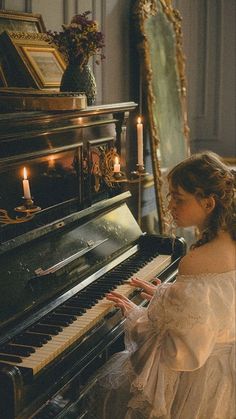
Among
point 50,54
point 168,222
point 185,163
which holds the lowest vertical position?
point 168,222

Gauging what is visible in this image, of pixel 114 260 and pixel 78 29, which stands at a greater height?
pixel 78 29

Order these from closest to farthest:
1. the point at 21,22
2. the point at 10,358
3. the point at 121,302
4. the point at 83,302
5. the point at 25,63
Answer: the point at 10,358 < the point at 121,302 < the point at 83,302 < the point at 25,63 < the point at 21,22

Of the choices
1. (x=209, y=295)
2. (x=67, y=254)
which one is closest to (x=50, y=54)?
(x=67, y=254)

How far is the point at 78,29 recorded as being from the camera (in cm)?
267

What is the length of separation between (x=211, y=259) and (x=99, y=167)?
111 centimetres

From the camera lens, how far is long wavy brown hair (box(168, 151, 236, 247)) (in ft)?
6.60

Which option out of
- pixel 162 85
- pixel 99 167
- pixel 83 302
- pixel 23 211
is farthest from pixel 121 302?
pixel 162 85

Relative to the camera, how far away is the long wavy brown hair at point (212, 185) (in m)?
2.01

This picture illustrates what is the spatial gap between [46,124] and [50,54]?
0.76 m

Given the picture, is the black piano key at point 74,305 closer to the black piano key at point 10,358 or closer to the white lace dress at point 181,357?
the white lace dress at point 181,357

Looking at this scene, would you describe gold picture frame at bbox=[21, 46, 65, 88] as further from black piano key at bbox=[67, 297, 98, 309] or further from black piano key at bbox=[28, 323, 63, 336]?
black piano key at bbox=[28, 323, 63, 336]

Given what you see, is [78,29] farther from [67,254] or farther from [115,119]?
[67,254]

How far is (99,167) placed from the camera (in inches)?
117

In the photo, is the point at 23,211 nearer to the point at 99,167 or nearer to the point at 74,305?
the point at 74,305
